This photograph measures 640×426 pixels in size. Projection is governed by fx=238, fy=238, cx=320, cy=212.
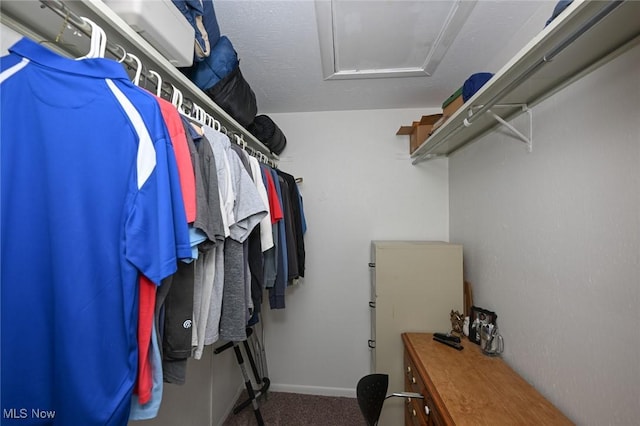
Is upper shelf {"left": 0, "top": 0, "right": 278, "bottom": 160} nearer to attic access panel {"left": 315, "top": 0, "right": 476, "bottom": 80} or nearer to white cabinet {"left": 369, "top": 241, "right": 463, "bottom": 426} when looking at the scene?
attic access panel {"left": 315, "top": 0, "right": 476, "bottom": 80}

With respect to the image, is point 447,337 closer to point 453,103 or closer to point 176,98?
point 453,103

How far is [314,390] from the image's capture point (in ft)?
7.13

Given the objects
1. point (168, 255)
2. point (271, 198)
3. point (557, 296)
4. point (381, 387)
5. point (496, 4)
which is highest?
point (496, 4)

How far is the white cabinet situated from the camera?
5.38ft

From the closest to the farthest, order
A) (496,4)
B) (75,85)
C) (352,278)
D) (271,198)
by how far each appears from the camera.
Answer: (75,85) < (496,4) < (271,198) < (352,278)

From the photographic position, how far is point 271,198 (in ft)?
4.55

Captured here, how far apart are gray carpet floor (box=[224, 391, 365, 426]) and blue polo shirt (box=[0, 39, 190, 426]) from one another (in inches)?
68.4

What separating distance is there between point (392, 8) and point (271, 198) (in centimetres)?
113

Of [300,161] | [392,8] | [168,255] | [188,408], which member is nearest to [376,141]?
A: [300,161]

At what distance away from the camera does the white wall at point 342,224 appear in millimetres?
2174

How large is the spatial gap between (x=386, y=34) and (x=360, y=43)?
147 mm

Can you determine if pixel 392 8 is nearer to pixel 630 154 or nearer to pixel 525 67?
pixel 525 67

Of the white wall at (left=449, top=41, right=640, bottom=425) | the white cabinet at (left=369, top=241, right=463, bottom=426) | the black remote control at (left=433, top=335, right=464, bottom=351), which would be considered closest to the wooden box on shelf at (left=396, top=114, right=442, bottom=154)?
the white wall at (left=449, top=41, right=640, bottom=425)

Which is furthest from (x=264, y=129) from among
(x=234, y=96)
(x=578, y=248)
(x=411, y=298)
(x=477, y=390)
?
(x=477, y=390)
